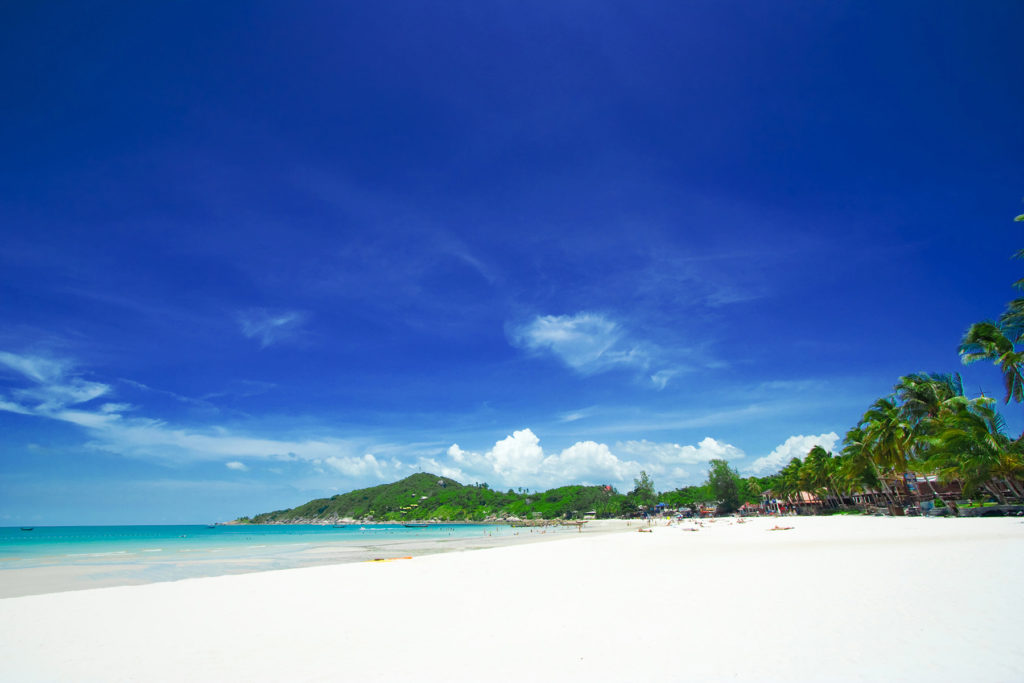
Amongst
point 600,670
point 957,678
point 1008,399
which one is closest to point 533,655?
point 600,670

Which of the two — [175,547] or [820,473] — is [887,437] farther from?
[175,547]

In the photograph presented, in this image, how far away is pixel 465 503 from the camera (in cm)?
17100

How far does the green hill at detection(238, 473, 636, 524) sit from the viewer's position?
136538 millimetres

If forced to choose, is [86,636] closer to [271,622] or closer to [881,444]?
[271,622]

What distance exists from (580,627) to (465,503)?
6822 inches

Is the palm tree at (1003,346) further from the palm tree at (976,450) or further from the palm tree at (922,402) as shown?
the palm tree at (922,402)

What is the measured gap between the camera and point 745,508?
8344 centimetres

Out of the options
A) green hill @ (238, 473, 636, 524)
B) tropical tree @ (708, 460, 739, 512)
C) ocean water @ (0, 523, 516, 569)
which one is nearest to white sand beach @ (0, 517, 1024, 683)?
ocean water @ (0, 523, 516, 569)

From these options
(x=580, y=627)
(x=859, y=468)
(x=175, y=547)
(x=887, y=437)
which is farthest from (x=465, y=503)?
(x=580, y=627)

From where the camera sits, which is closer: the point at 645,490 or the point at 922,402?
the point at 922,402

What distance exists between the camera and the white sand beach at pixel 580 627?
18.1ft

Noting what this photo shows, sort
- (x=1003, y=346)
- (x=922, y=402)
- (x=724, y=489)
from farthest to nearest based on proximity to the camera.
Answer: (x=724, y=489) < (x=922, y=402) < (x=1003, y=346)

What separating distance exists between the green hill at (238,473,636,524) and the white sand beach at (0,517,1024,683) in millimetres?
122800

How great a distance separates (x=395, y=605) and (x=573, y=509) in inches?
5196
